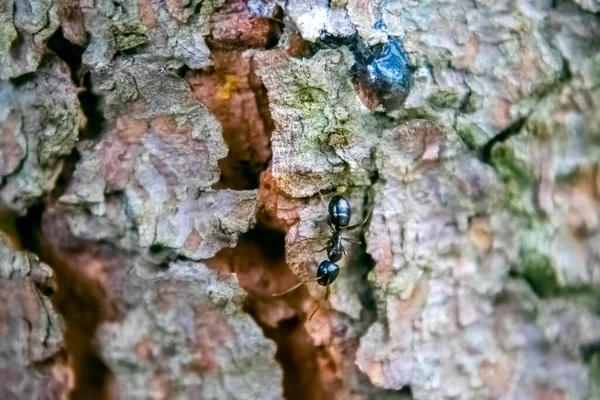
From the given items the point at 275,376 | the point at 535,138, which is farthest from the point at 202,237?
the point at 535,138

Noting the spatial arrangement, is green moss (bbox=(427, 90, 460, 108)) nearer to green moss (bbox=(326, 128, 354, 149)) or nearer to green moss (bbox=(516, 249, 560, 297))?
green moss (bbox=(326, 128, 354, 149))

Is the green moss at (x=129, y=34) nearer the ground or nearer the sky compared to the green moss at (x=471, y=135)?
nearer the sky

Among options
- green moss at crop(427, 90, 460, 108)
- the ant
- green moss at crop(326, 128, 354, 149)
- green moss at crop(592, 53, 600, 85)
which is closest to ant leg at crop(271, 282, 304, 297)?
the ant

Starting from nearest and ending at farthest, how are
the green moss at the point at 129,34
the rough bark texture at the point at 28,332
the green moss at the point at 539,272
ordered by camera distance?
the green moss at the point at 129,34, the rough bark texture at the point at 28,332, the green moss at the point at 539,272

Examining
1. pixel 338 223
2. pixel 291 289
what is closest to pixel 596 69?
pixel 338 223

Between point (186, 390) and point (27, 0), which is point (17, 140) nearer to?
point (27, 0)

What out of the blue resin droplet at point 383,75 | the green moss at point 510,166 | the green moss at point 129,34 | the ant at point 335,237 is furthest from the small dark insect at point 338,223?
the green moss at point 129,34

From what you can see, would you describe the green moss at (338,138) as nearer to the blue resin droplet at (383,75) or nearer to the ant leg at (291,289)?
the blue resin droplet at (383,75)
